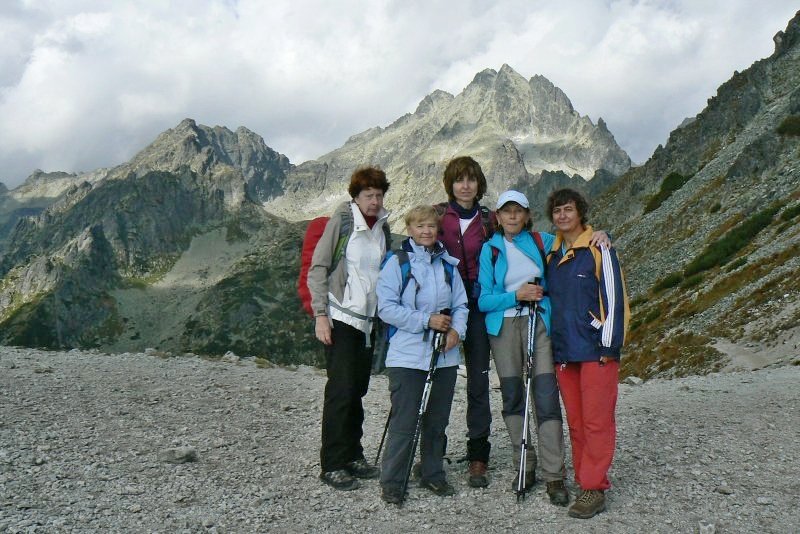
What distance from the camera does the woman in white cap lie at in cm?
841

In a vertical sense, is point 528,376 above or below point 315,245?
below

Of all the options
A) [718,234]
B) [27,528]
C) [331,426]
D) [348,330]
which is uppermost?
[718,234]

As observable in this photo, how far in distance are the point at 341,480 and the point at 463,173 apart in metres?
5.07

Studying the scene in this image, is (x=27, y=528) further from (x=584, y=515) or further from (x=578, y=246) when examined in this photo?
(x=578, y=246)

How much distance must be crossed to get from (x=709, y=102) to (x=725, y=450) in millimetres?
106630

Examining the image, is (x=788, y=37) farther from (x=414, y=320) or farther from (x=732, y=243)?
(x=414, y=320)

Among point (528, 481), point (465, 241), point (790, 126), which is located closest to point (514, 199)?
point (465, 241)

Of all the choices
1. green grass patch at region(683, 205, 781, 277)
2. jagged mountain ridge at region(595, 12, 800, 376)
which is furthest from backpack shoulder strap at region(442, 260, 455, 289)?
green grass patch at region(683, 205, 781, 277)

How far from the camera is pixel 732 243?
5041 cm

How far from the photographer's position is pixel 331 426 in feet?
29.9

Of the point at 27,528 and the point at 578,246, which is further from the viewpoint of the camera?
the point at 578,246

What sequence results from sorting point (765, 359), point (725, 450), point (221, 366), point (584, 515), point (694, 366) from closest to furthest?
point (584, 515)
point (725, 450)
point (221, 366)
point (765, 359)
point (694, 366)

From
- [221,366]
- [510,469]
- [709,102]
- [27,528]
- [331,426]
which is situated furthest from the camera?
[709,102]

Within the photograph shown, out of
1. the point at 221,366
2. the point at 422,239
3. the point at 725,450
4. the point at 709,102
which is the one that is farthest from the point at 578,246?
the point at 709,102
